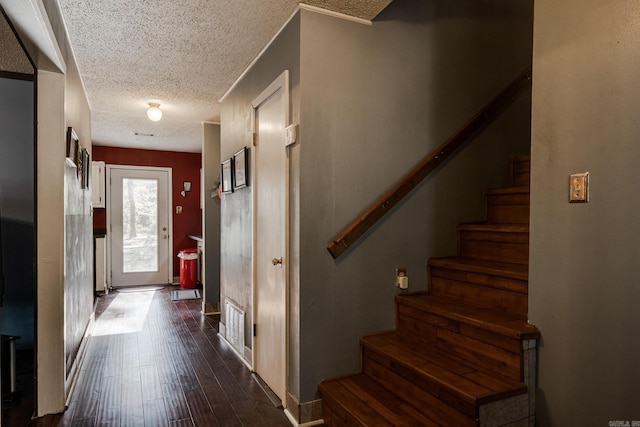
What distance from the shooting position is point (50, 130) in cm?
224

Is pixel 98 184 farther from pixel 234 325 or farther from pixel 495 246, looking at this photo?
pixel 495 246

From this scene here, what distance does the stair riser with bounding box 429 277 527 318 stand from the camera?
1912 millimetres

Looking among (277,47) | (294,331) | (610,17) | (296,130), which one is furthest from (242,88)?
(610,17)

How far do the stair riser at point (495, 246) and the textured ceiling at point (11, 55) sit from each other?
119 inches

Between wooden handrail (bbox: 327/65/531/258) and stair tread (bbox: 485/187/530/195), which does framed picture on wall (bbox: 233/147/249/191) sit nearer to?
wooden handrail (bbox: 327/65/531/258)

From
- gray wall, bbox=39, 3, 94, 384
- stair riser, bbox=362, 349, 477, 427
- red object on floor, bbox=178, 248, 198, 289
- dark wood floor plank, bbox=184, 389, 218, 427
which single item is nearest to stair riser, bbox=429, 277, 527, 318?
stair riser, bbox=362, 349, 477, 427

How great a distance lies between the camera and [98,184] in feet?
19.4

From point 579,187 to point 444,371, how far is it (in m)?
1.03

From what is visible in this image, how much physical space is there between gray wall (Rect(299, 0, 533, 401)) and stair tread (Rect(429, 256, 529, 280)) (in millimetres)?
96

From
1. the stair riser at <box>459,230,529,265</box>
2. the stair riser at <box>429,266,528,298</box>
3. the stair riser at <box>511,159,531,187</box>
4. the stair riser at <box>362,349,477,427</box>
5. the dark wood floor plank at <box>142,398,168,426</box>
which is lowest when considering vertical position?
the dark wood floor plank at <box>142,398,168,426</box>

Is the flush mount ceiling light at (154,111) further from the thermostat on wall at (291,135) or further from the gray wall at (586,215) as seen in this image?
the gray wall at (586,215)

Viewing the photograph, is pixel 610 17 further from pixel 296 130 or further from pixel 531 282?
pixel 296 130

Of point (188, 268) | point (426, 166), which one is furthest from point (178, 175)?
point (426, 166)

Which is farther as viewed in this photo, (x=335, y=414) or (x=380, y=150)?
(x=380, y=150)
